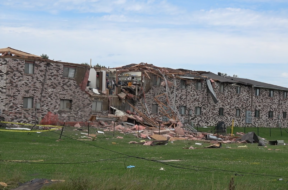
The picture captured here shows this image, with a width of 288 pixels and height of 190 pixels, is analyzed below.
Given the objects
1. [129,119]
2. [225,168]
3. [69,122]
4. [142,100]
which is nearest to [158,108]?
[142,100]

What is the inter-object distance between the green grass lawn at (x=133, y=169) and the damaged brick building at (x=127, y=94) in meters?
12.6

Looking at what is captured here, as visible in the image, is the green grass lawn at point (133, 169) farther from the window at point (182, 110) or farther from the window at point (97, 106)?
the window at point (182, 110)

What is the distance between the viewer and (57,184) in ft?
44.4

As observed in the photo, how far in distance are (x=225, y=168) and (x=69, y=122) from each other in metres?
28.7

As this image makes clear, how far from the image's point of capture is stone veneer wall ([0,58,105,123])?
138 ft

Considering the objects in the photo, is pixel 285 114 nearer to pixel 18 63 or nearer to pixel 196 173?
pixel 18 63

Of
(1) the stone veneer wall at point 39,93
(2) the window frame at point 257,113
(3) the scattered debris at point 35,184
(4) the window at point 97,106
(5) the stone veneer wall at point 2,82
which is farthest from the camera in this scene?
(2) the window frame at point 257,113

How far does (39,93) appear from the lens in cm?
4419

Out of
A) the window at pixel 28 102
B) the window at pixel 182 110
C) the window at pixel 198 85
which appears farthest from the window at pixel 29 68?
the window at pixel 198 85

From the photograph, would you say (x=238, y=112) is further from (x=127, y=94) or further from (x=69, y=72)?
(x=69, y=72)

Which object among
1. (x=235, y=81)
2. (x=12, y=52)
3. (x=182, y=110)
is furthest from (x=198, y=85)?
(x=12, y=52)

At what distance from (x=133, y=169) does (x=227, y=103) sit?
46.7m

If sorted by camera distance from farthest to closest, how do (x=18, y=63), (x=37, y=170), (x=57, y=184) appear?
(x=18, y=63) < (x=37, y=170) < (x=57, y=184)

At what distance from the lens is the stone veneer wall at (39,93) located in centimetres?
4203
